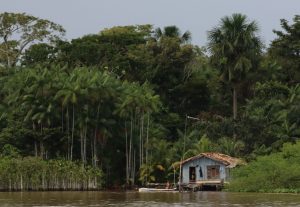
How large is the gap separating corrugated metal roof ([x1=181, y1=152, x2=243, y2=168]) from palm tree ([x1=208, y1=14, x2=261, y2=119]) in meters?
6.24

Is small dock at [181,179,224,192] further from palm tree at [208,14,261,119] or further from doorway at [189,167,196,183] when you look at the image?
palm tree at [208,14,261,119]

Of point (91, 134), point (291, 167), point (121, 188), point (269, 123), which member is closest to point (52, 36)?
point (91, 134)

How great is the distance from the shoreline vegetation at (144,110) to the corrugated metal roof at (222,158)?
1998 mm

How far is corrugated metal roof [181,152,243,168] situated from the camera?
155ft

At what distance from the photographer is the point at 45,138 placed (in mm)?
53094

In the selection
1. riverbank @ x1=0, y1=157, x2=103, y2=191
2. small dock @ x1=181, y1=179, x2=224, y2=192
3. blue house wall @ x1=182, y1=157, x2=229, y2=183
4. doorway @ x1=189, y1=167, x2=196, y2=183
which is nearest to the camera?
small dock @ x1=181, y1=179, x2=224, y2=192

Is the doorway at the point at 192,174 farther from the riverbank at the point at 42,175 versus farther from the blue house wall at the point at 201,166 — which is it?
the riverbank at the point at 42,175

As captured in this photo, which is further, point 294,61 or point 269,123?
point 294,61

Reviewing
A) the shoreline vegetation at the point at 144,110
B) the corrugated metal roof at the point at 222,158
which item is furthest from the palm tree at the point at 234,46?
the corrugated metal roof at the point at 222,158

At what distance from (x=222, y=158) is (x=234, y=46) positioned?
10817 mm

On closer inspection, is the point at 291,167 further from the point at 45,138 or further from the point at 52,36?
the point at 52,36

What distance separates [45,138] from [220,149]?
43.4ft

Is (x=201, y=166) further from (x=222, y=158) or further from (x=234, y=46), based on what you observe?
(x=234, y=46)

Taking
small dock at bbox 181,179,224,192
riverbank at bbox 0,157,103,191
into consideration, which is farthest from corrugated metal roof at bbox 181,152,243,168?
riverbank at bbox 0,157,103,191
